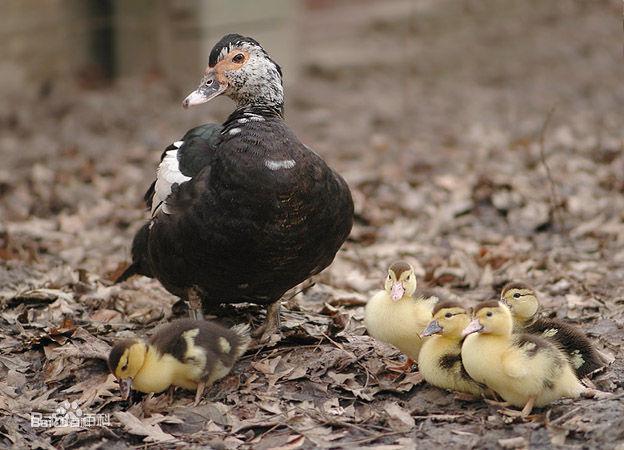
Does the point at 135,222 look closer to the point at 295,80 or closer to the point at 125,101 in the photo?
the point at 125,101

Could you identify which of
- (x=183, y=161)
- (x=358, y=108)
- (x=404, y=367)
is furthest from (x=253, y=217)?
(x=358, y=108)

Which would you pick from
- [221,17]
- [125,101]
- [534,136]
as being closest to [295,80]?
[221,17]

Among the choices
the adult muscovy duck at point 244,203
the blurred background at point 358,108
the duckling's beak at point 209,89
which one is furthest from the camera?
the blurred background at point 358,108

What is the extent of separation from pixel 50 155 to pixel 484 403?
7110 mm

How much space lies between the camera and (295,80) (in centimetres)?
1449

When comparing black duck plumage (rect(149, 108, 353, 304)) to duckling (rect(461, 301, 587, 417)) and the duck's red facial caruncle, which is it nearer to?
the duck's red facial caruncle

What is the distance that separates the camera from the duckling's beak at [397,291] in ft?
15.9

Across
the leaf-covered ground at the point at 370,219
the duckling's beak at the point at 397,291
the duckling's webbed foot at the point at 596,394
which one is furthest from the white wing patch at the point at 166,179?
the duckling's webbed foot at the point at 596,394

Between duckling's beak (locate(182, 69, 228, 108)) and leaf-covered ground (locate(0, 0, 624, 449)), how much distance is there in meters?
1.33

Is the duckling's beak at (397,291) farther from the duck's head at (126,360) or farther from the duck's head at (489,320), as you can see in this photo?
the duck's head at (126,360)

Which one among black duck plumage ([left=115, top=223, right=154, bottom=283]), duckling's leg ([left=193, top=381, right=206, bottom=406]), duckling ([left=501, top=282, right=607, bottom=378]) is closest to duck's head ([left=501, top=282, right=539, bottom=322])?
duckling ([left=501, top=282, right=607, bottom=378])

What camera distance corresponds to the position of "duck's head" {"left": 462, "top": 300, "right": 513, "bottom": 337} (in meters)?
4.38

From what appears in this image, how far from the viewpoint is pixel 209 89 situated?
5508 mm

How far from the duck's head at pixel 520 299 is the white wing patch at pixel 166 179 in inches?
68.9
